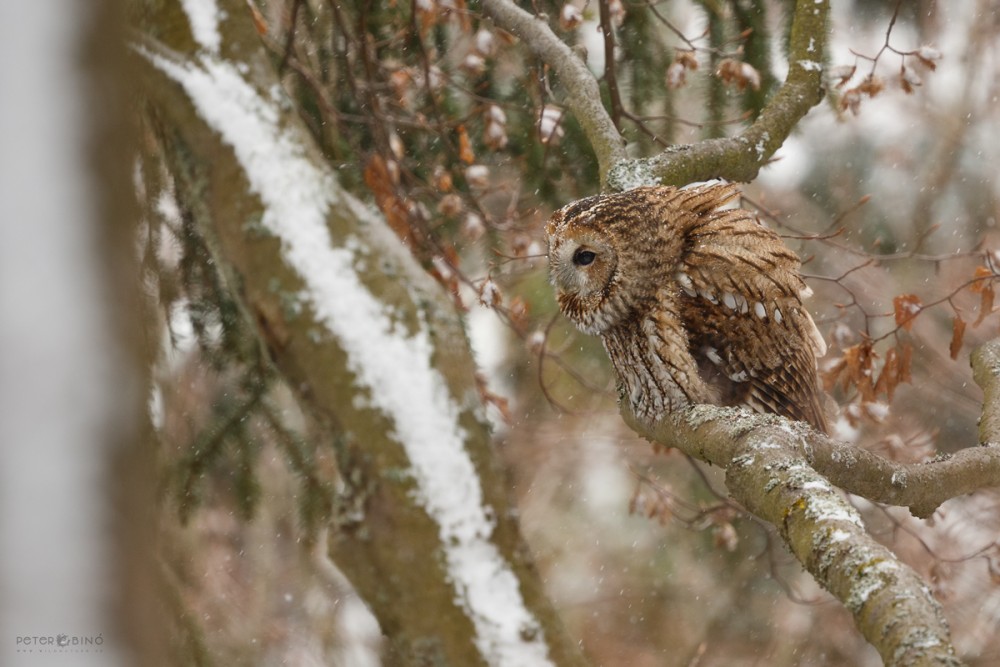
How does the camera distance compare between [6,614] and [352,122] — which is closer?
[6,614]

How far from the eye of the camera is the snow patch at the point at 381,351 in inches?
45.1

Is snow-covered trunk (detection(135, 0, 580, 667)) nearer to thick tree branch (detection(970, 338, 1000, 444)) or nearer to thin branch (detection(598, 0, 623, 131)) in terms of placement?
thick tree branch (detection(970, 338, 1000, 444))

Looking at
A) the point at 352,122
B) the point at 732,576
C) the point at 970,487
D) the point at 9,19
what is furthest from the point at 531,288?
the point at 9,19

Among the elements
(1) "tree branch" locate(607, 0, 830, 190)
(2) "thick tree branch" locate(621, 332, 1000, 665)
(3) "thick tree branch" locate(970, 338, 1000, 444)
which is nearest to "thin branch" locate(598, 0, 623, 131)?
(1) "tree branch" locate(607, 0, 830, 190)

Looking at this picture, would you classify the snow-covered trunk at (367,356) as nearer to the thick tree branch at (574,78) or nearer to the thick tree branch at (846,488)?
the thick tree branch at (846,488)

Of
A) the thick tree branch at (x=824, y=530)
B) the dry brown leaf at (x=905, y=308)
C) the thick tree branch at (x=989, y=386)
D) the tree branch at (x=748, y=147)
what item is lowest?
the thick tree branch at (x=824, y=530)

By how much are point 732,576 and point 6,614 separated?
17.8ft

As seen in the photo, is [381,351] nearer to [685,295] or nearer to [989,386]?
[685,295]

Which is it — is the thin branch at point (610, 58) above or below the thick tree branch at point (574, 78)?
above

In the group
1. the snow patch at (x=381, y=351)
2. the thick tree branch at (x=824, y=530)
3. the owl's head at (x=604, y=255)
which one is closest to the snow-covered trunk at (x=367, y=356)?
the snow patch at (x=381, y=351)

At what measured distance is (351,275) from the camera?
4.14ft

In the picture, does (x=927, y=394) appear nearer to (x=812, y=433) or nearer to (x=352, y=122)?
(x=352, y=122)

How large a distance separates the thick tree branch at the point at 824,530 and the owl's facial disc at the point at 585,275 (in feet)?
1.71

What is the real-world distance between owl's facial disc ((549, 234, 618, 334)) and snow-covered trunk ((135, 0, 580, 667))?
3.70ft
